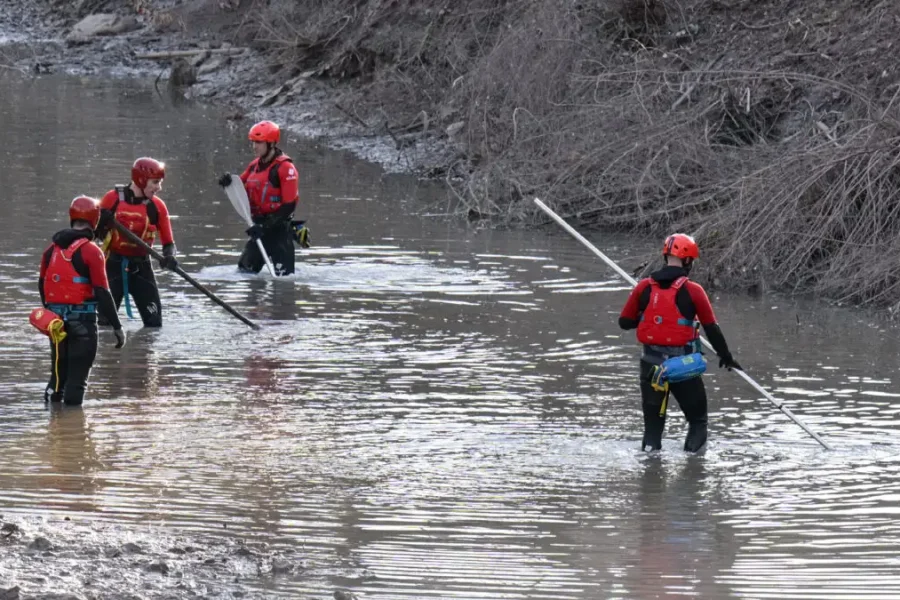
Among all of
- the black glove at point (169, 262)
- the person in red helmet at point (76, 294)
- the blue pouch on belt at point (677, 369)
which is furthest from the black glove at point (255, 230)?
the blue pouch on belt at point (677, 369)

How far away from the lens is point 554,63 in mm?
22266

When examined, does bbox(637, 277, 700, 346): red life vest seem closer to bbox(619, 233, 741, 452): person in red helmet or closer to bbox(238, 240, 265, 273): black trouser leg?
bbox(619, 233, 741, 452): person in red helmet

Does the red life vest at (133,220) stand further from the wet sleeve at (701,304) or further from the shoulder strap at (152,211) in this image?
the wet sleeve at (701,304)

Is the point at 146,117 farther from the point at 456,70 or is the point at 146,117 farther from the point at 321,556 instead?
the point at 321,556

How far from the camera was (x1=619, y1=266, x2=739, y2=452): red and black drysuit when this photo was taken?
31.8 ft

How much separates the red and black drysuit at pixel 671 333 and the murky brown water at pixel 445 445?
0.24m

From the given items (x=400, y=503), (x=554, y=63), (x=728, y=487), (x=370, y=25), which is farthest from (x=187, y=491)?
(x=370, y=25)

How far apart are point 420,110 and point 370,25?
4.45 metres

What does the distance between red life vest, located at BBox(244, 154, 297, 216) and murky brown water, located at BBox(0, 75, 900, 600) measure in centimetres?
76

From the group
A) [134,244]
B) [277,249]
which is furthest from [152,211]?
[277,249]

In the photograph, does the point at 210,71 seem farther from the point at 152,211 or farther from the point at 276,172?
the point at 152,211

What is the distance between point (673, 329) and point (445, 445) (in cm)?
164

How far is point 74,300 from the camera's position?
10656 mm

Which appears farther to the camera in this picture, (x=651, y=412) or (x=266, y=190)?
(x=266, y=190)
